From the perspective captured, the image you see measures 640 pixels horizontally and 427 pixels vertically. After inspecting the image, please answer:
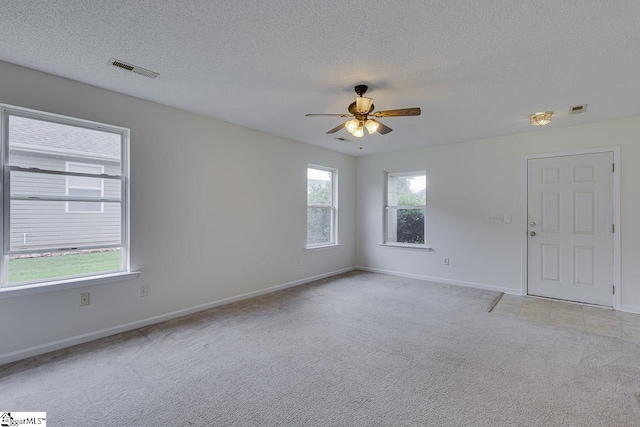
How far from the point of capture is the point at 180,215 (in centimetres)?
355

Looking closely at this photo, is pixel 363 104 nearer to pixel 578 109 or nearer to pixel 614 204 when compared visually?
pixel 578 109

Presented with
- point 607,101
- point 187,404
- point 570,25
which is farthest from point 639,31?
point 187,404

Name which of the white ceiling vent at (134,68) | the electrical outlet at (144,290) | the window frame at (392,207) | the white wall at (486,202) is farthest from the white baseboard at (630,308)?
the white ceiling vent at (134,68)

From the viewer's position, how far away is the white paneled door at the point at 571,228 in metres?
3.87

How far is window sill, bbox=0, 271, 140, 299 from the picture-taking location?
2473 millimetres

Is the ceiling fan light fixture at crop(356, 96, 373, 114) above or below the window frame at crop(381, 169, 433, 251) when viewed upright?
above

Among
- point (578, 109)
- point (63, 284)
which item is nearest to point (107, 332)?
point (63, 284)

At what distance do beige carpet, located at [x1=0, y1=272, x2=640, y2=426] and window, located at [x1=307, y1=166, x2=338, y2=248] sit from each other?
2.19m

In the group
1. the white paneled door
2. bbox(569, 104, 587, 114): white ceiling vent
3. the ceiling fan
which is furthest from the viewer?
the white paneled door

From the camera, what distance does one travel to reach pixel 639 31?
1957 millimetres

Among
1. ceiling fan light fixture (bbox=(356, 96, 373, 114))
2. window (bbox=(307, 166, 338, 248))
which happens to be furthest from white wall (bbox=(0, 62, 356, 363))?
ceiling fan light fixture (bbox=(356, 96, 373, 114))

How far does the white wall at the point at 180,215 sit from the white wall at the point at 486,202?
1949mm

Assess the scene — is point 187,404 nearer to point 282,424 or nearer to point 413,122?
point 282,424

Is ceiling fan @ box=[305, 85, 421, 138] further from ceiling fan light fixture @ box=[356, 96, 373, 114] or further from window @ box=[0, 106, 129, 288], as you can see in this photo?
window @ box=[0, 106, 129, 288]
